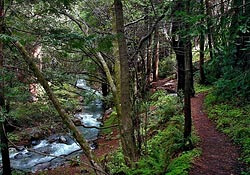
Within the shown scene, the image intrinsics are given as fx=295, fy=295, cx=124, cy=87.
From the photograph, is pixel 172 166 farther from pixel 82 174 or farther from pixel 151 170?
pixel 82 174

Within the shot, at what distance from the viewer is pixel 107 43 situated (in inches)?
236

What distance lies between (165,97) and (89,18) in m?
7.55

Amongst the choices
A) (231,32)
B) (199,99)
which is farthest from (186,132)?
(199,99)

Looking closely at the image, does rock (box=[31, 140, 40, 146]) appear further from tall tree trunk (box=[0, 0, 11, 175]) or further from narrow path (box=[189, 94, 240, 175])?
narrow path (box=[189, 94, 240, 175])

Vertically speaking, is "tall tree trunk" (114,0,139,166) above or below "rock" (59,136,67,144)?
above

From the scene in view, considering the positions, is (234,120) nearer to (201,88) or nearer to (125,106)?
(125,106)

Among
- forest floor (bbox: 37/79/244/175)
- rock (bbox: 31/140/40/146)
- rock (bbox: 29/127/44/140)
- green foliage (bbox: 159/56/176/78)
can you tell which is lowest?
rock (bbox: 31/140/40/146)

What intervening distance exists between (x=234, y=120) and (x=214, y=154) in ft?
9.43

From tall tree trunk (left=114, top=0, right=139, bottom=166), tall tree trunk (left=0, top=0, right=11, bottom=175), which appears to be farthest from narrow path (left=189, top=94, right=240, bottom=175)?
tall tree trunk (left=0, top=0, right=11, bottom=175)

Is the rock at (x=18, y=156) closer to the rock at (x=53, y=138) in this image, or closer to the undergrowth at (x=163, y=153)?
the rock at (x=53, y=138)

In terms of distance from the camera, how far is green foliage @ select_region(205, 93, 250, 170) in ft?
Answer: 26.9

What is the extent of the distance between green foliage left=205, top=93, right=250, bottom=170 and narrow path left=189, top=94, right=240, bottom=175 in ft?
0.77

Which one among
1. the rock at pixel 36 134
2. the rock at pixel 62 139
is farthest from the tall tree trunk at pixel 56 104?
→ the rock at pixel 36 134

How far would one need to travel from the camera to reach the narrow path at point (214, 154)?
676 centimetres
